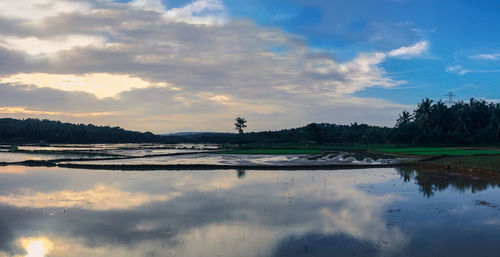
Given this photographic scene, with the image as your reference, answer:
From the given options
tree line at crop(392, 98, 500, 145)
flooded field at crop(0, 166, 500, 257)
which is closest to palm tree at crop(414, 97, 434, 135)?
tree line at crop(392, 98, 500, 145)

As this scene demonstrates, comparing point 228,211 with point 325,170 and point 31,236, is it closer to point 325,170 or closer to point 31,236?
point 31,236

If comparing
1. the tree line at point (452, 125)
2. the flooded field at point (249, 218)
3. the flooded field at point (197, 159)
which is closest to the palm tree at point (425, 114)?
the tree line at point (452, 125)

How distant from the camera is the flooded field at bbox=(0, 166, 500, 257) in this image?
933 cm

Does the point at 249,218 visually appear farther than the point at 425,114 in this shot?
No

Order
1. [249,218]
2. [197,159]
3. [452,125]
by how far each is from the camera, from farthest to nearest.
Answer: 1. [452,125]
2. [197,159]
3. [249,218]

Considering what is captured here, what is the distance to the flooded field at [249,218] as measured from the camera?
367 inches

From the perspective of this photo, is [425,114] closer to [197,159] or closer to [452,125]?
[452,125]

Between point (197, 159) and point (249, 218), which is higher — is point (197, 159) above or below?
above

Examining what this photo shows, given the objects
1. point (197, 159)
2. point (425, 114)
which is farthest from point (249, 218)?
point (425, 114)

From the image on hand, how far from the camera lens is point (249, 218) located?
487 inches

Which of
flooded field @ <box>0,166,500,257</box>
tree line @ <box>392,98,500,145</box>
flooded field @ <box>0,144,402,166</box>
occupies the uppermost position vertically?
tree line @ <box>392,98,500,145</box>

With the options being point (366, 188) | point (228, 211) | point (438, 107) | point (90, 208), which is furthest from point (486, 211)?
point (438, 107)

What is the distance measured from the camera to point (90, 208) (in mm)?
14219

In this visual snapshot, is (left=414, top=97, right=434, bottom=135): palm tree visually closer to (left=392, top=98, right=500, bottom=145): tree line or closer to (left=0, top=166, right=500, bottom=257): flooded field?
(left=392, top=98, right=500, bottom=145): tree line
